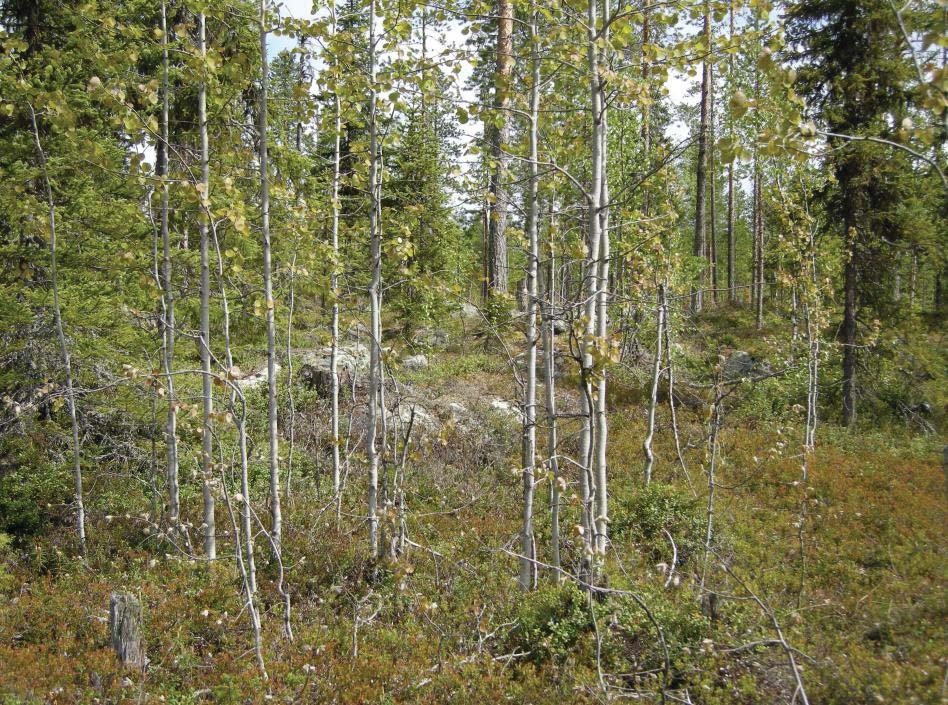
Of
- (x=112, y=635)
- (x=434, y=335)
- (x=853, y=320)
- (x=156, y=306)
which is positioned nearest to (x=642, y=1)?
(x=156, y=306)

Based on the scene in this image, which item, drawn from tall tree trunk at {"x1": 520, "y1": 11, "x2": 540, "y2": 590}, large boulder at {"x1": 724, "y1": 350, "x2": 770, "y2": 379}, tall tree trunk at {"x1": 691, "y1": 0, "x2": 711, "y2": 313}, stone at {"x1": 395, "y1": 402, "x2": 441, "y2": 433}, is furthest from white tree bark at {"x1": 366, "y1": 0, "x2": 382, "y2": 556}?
tall tree trunk at {"x1": 691, "y1": 0, "x2": 711, "y2": 313}

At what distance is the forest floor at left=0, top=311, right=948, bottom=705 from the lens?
4602 millimetres

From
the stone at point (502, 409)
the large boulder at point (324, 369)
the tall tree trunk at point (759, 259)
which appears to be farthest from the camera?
the tall tree trunk at point (759, 259)

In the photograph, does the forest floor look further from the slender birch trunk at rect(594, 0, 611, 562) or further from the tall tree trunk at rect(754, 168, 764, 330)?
the tall tree trunk at rect(754, 168, 764, 330)

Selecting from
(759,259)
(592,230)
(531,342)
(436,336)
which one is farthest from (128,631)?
(759,259)

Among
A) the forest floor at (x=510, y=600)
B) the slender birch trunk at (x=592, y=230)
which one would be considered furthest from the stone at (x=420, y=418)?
the slender birch trunk at (x=592, y=230)

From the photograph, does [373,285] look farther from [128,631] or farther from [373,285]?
[128,631]

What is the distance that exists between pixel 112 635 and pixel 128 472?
4.07 m

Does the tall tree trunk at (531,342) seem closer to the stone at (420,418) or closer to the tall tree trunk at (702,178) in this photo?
the stone at (420,418)

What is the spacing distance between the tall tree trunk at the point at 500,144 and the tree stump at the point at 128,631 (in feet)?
14.6

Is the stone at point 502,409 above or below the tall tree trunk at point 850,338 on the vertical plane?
below

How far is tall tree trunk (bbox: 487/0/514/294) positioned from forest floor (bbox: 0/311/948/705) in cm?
295

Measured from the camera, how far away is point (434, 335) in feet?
59.1

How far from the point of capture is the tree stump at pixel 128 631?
5.00 meters
